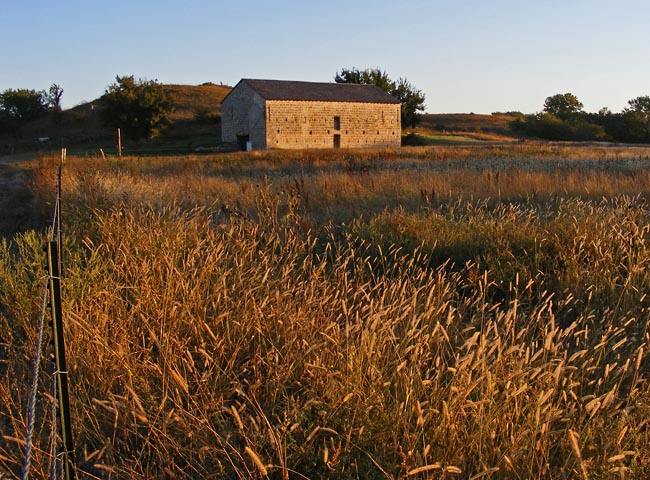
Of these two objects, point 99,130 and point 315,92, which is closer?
point 315,92

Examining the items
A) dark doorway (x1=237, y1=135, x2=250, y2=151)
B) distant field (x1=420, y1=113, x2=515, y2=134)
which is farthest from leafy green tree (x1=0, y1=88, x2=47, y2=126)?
distant field (x1=420, y1=113, x2=515, y2=134)

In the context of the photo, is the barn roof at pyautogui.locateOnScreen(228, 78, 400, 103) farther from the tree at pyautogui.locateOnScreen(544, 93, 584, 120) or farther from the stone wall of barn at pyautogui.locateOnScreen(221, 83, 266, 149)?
the tree at pyautogui.locateOnScreen(544, 93, 584, 120)

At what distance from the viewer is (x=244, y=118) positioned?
4441 centimetres

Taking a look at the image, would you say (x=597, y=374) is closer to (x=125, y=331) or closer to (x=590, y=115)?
(x=125, y=331)

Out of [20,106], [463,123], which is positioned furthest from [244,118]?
[463,123]

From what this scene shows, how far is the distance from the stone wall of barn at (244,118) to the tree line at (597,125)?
3525 centimetres

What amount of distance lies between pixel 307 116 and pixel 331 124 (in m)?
2.22

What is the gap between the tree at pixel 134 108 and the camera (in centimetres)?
4372

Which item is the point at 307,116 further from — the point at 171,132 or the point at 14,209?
the point at 14,209

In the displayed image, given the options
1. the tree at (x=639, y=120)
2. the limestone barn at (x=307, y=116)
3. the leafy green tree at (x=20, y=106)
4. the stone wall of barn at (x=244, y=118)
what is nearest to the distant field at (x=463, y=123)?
the tree at (x=639, y=120)

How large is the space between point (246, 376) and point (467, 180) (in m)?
9.93

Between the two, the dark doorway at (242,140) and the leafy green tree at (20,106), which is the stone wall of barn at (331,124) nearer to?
the dark doorway at (242,140)

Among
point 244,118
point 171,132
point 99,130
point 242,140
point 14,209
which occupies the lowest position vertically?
point 14,209

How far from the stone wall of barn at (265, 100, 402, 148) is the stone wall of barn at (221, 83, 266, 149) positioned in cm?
79
